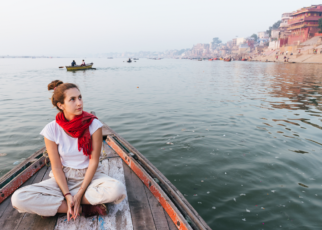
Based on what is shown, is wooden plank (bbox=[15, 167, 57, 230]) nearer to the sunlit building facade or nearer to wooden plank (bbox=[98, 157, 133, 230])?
wooden plank (bbox=[98, 157, 133, 230])

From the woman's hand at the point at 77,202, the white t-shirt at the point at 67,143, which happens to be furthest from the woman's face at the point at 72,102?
the woman's hand at the point at 77,202

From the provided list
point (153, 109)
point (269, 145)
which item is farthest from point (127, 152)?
point (153, 109)

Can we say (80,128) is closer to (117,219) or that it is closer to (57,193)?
(57,193)

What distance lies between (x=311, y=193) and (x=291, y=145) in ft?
8.94

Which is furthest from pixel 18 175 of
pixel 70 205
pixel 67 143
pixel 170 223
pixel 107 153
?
pixel 170 223

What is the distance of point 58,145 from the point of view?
3.12 meters

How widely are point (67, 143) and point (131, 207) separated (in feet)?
4.34

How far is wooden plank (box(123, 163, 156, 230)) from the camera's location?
2.79m

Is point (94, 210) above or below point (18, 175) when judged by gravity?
below

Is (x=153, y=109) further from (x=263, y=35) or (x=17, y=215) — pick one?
(x=263, y=35)

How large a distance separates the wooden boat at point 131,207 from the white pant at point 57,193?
17 centimetres

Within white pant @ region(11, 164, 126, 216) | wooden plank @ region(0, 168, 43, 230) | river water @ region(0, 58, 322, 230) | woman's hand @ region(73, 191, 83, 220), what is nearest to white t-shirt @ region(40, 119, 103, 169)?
white pant @ region(11, 164, 126, 216)

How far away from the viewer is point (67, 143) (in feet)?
10.2

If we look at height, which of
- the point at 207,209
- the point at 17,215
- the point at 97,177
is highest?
the point at 97,177
